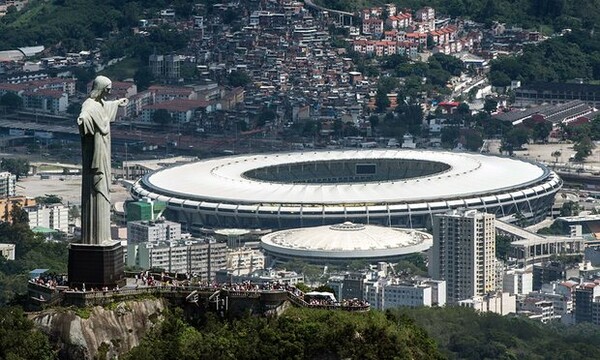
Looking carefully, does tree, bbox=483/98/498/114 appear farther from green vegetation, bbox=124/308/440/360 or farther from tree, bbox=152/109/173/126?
green vegetation, bbox=124/308/440/360

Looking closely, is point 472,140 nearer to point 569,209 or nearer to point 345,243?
point 569,209

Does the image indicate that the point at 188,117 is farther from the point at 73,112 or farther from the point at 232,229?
the point at 232,229

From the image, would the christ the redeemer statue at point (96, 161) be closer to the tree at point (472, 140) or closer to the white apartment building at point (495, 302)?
the white apartment building at point (495, 302)

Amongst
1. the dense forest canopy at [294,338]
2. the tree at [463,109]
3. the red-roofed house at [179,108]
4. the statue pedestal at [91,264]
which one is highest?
the statue pedestal at [91,264]

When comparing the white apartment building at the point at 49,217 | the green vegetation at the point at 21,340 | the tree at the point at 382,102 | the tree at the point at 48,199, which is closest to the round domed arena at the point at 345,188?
the tree at the point at 48,199

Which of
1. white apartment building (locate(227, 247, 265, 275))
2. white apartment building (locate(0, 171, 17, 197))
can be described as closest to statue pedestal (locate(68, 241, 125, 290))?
white apartment building (locate(227, 247, 265, 275))

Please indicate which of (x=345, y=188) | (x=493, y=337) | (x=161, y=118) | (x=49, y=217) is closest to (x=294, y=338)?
(x=493, y=337)
